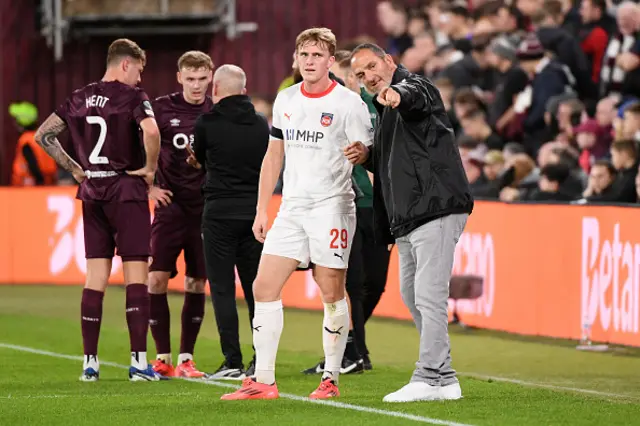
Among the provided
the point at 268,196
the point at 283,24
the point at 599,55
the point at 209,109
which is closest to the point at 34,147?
the point at 283,24

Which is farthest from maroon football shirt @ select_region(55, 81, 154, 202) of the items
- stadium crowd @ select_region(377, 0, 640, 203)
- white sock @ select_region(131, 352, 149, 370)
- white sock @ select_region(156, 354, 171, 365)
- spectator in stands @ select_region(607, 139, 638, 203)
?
spectator in stands @ select_region(607, 139, 638, 203)

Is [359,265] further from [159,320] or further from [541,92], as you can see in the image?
[541,92]

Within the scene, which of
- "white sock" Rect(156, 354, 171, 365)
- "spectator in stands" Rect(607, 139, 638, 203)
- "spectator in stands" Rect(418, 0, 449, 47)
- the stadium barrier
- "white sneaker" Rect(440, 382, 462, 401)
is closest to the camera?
"white sneaker" Rect(440, 382, 462, 401)

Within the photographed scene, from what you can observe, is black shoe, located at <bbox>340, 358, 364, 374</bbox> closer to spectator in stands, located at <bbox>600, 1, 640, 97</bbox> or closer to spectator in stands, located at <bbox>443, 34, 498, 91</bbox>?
spectator in stands, located at <bbox>600, 1, 640, 97</bbox>

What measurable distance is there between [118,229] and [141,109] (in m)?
0.82

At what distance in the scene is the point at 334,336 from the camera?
871 cm

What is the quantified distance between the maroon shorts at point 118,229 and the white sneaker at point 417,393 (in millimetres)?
2273

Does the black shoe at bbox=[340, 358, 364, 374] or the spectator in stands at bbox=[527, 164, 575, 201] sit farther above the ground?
the spectator in stands at bbox=[527, 164, 575, 201]

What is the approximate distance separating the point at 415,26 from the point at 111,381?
10.4 meters

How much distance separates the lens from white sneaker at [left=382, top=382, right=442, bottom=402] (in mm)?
8328

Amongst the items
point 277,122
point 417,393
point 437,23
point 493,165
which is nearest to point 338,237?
point 277,122

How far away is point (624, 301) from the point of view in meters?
12.1

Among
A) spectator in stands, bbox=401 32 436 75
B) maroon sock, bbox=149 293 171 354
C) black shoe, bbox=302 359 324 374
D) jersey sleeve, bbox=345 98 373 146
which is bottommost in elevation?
black shoe, bbox=302 359 324 374

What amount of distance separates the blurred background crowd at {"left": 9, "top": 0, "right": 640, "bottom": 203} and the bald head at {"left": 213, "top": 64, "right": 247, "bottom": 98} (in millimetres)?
3795
